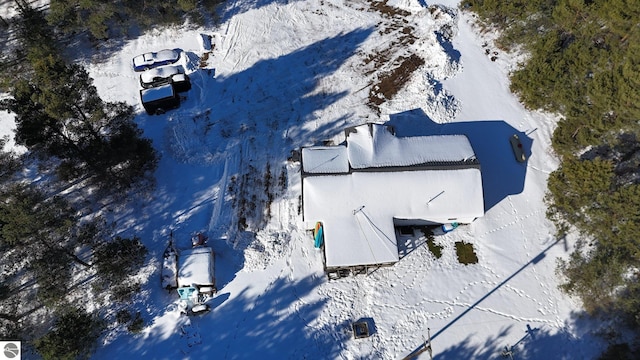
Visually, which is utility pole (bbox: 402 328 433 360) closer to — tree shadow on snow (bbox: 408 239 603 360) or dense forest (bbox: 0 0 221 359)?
tree shadow on snow (bbox: 408 239 603 360)

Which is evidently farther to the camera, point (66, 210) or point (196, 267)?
point (66, 210)

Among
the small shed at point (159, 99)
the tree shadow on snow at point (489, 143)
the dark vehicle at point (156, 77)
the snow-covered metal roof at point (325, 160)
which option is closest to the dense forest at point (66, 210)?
the small shed at point (159, 99)

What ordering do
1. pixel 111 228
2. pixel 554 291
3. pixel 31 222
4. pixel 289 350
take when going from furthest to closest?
pixel 111 228
pixel 554 291
pixel 289 350
pixel 31 222

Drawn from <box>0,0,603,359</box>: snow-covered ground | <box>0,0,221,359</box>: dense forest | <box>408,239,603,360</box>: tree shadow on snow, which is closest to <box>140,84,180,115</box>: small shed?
<box>0,0,603,359</box>: snow-covered ground

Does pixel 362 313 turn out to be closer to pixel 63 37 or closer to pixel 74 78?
pixel 74 78

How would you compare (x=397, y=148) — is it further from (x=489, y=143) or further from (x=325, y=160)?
(x=489, y=143)

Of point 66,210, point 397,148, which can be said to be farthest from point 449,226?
point 66,210

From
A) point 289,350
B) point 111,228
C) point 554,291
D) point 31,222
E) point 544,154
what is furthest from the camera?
point 544,154

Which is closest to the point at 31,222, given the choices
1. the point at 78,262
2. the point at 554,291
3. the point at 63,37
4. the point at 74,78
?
the point at 78,262
